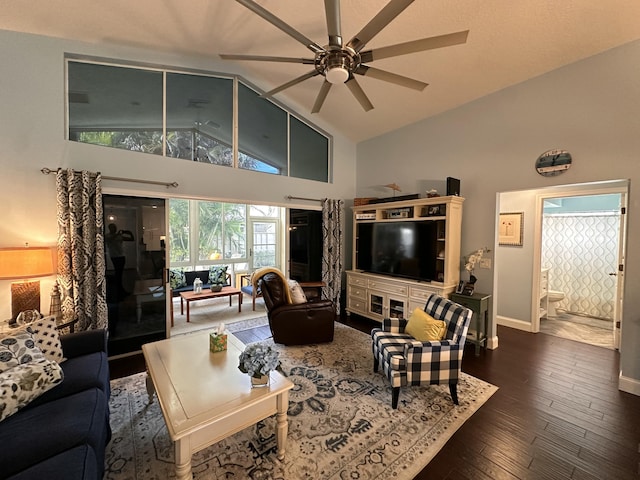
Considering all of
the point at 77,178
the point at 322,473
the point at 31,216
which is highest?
the point at 77,178

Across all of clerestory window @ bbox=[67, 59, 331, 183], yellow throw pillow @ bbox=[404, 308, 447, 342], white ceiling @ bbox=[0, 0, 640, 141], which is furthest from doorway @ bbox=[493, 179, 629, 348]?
clerestory window @ bbox=[67, 59, 331, 183]

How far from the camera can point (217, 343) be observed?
229 cm

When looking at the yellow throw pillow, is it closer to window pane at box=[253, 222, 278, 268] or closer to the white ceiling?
the white ceiling

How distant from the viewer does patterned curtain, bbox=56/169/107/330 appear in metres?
2.85

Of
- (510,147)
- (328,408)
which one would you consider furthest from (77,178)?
(510,147)

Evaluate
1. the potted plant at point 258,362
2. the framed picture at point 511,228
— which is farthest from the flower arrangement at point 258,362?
the framed picture at point 511,228

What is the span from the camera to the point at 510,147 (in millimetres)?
3307

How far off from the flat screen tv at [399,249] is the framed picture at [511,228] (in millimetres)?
1437

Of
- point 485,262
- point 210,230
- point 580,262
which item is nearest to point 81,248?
point 210,230

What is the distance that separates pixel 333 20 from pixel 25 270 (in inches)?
131

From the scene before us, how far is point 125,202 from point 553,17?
4741mm

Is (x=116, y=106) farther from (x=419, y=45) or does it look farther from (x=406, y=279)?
(x=406, y=279)

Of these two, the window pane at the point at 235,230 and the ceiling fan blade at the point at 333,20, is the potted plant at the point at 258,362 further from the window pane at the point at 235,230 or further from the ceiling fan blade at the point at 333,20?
the window pane at the point at 235,230

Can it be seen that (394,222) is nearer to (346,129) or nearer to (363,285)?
(363,285)
